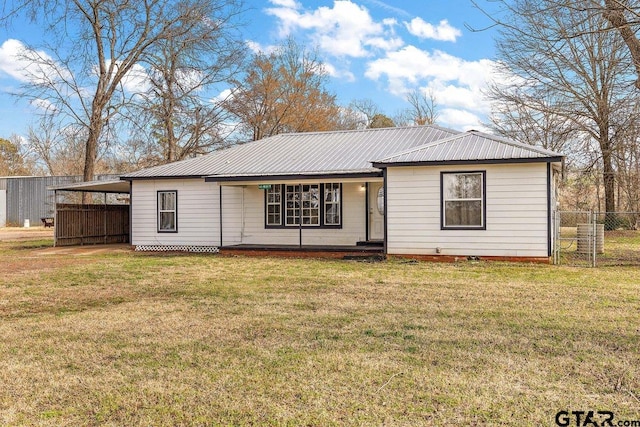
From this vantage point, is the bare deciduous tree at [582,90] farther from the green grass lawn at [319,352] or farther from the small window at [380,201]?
the green grass lawn at [319,352]

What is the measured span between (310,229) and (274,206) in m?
1.36

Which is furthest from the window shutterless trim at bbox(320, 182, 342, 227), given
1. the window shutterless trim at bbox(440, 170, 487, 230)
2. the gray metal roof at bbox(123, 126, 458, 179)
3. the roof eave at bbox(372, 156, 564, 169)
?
the window shutterless trim at bbox(440, 170, 487, 230)

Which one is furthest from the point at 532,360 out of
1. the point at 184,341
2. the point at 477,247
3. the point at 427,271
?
the point at 477,247

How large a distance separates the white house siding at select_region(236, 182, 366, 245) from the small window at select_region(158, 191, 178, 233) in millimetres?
2187

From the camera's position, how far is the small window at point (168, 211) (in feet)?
53.3

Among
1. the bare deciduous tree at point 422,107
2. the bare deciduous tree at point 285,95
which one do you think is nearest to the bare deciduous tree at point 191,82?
the bare deciduous tree at point 285,95

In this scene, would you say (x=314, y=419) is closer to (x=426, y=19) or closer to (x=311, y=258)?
(x=311, y=258)

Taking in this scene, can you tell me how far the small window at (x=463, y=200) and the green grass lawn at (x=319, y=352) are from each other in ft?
10.4

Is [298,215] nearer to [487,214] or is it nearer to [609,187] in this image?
[487,214]

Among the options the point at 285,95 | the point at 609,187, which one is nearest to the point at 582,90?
the point at 609,187

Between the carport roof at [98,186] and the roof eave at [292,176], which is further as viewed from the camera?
the carport roof at [98,186]

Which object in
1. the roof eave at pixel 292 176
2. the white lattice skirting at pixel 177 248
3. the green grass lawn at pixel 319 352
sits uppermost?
the roof eave at pixel 292 176

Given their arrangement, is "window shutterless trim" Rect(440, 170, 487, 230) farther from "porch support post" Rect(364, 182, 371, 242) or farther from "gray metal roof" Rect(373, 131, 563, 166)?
"porch support post" Rect(364, 182, 371, 242)

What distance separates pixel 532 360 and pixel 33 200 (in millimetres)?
37711
